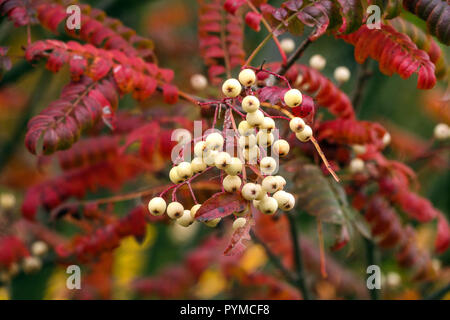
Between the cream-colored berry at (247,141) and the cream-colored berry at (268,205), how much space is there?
13 cm

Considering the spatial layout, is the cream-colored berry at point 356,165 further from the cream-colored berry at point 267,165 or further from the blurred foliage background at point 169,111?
the cream-colored berry at point 267,165

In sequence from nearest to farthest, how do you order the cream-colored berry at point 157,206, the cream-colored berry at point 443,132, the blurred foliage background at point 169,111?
the cream-colored berry at point 157,206, the cream-colored berry at point 443,132, the blurred foliage background at point 169,111

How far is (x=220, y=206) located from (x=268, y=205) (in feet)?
0.36

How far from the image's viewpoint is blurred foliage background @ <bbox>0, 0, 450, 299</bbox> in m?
2.91

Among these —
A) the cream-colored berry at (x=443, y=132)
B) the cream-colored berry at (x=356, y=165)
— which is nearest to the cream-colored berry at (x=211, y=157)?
the cream-colored berry at (x=356, y=165)

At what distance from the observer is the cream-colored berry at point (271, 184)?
1.11 meters

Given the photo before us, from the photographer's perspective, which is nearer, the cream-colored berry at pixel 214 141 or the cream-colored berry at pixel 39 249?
the cream-colored berry at pixel 214 141

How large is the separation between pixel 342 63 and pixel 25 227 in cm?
234

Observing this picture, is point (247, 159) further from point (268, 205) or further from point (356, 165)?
point (356, 165)

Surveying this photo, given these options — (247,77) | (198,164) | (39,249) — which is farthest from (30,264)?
(247,77)

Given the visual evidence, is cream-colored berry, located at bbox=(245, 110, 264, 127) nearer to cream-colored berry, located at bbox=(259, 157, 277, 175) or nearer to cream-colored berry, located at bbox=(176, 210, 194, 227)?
cream-colored berry, located at bbox=(259, 157, 277, 175)

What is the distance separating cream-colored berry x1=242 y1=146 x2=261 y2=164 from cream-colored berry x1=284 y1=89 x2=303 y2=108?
14 centimetres
